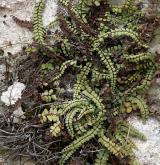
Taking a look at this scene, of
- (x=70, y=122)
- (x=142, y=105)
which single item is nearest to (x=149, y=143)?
(x=142, y=105)

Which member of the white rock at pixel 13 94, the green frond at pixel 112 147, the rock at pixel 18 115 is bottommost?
the green frond at pixel 112 147

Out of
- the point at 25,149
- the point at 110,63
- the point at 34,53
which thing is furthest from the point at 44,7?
the point at 25,149

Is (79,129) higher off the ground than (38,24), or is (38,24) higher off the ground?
(38,24)

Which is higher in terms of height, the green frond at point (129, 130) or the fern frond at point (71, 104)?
the fern frond at point (71, 104)

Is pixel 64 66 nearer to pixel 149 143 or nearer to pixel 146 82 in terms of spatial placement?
pixel 146 82

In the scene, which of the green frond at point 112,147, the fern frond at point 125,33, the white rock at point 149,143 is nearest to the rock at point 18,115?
the green frond at point 112,147

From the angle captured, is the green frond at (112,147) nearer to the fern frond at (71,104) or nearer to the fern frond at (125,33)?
the fern frond at (71,104)

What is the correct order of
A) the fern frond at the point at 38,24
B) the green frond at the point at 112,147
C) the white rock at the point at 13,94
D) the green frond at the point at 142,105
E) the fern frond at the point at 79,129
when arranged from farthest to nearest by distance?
the fern frond at the point at 38,24 → the white rock at the point at 13,94 → the green frond at the point at 142,105 → the fern frond at the point at 79,129 → the green frond at the point at 112,147
